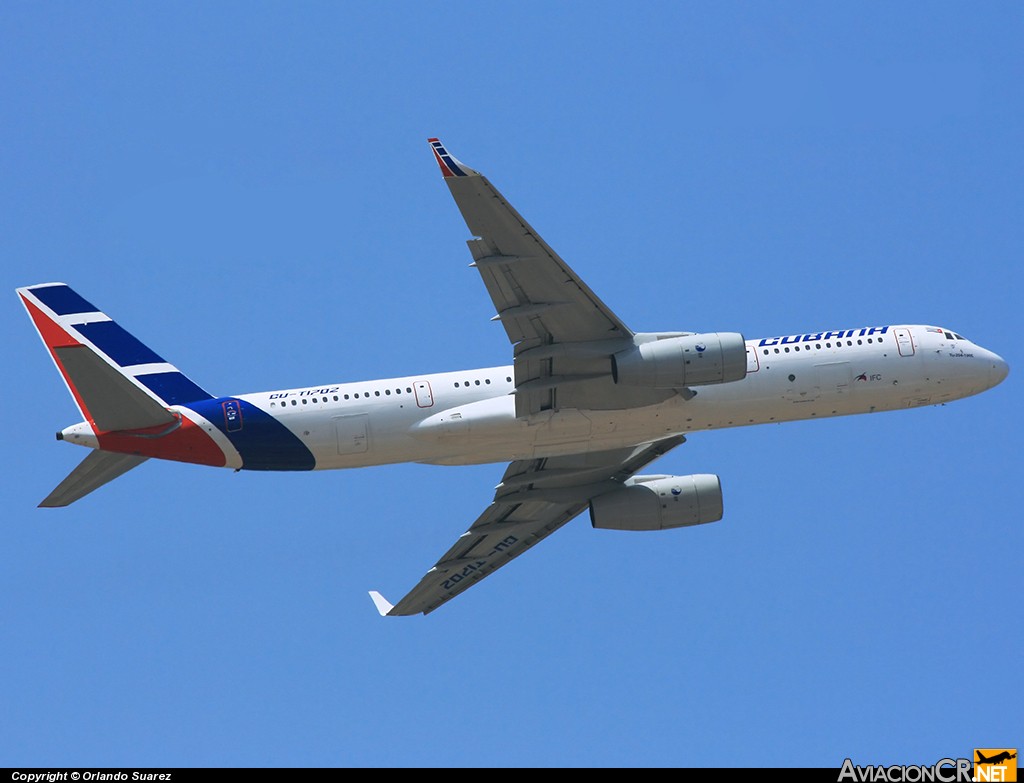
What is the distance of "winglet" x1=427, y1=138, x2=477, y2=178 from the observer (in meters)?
39.3

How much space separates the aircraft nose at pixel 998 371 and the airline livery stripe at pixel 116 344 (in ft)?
88.6

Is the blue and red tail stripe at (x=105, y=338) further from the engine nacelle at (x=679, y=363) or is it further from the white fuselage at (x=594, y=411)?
the engine nacelle at (x=679, y=363)

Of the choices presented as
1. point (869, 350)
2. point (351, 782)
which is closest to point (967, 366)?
point (869, 350)

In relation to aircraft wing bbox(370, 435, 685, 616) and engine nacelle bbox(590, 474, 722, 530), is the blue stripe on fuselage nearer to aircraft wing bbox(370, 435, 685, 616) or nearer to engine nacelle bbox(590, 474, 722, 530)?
aircraft wing bbox(370, 435, 685, 616)

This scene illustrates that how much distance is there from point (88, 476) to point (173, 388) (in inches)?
148

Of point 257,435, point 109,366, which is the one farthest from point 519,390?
point 109,366

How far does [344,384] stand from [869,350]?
16.7 meters

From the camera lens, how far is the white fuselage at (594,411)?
152 feet

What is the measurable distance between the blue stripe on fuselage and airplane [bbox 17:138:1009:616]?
0.04 metres

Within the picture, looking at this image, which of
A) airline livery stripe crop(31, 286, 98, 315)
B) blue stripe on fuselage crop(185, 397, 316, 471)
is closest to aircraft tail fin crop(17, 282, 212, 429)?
airline livery stripe crop(31, 286, 98, 315)

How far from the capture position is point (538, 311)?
4378 cm

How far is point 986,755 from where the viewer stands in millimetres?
35875

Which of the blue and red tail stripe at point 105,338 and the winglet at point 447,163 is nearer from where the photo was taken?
the winglet at point 447,163

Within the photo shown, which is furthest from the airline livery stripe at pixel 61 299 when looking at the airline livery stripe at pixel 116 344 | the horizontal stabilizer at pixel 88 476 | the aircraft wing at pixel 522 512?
the aircraft wing at pixel 522 512
